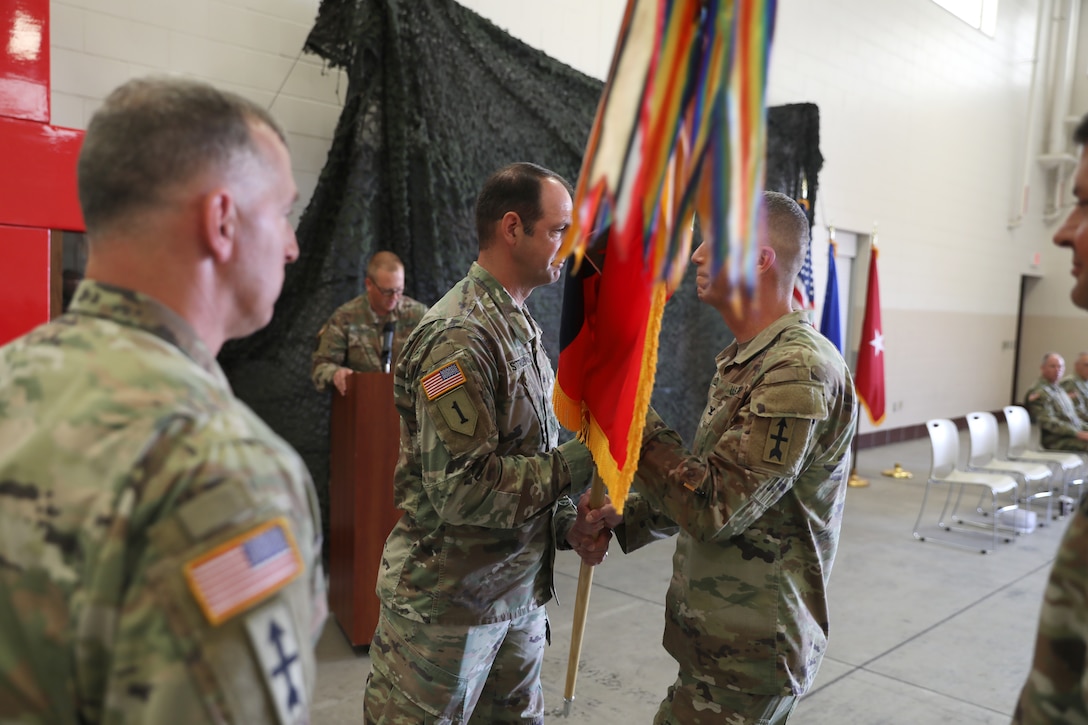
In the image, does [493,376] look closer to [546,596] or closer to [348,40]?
[546,596]

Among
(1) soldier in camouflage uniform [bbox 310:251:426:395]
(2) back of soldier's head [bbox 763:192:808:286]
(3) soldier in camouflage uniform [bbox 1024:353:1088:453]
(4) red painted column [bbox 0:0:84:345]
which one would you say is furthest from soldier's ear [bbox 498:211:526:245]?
(3) soldier in camouflage uniform [bbox 1024:353:1088:453]

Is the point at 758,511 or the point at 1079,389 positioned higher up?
the point at 758,511

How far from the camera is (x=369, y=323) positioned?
3.78m

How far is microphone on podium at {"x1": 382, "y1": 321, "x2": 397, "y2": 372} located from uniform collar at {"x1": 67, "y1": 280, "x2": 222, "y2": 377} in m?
3.00

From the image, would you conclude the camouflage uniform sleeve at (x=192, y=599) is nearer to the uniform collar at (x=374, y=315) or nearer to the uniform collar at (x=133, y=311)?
the uniform collar at (x=133, y=311)

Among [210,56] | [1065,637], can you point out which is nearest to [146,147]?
[1065,637]

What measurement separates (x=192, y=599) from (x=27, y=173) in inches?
107

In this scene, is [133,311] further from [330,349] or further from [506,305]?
[330,349]

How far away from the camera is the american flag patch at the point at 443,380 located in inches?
61.7

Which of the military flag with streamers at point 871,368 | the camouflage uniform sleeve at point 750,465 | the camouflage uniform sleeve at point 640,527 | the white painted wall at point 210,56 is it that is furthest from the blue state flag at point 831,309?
the camouflage uniform sleeve at point 750,465

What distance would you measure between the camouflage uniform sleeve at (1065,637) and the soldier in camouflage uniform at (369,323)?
10.4ft

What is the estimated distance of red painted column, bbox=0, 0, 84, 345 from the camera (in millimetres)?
2639

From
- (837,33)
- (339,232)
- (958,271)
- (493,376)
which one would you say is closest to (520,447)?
(493,376)

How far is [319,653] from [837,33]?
7353 millimetres
